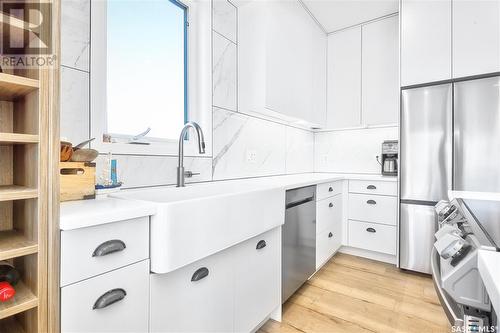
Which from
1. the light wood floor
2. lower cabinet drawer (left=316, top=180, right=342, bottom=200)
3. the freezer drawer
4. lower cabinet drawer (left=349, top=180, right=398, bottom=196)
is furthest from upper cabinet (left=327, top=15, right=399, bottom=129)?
the light wood floor

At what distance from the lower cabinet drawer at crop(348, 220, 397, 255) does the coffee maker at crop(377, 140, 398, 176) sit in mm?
609

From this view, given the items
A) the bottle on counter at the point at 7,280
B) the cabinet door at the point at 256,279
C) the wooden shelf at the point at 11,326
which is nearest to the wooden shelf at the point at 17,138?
the bottle on counter at the point at 7,280

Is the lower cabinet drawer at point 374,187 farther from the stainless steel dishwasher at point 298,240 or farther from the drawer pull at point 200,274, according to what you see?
the drawer pull at point 200,274

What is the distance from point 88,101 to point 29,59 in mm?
540

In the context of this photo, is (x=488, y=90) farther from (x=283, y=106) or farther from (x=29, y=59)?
(x=29, y=59)

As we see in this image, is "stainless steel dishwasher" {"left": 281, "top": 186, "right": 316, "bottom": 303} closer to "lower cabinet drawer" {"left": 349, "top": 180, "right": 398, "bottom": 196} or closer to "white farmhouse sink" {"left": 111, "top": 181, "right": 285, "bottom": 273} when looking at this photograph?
"white farmhouse sink" {"left": 111, "top": 181, "right": 285, "bottom": 273}

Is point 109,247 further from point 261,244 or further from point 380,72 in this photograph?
point 380,72

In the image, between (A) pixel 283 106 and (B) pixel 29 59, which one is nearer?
(B) pixel 29 59

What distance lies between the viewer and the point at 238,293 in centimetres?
137

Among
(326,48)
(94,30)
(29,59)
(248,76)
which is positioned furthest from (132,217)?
(326,48)

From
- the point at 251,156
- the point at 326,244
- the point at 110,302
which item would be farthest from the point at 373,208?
the point at 110,302

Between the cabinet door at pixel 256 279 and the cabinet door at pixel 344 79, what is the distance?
2.07 metres

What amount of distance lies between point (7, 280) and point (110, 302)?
0.30 metres

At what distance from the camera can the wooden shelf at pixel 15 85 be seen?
694 mm
